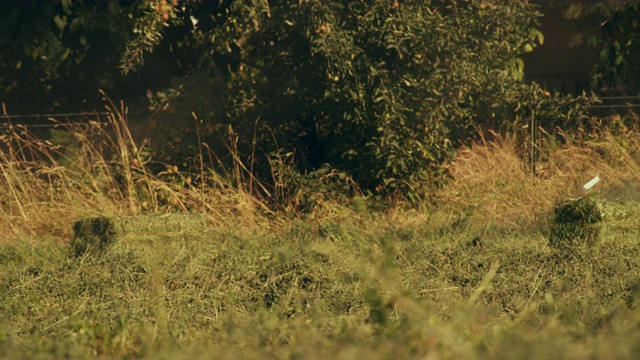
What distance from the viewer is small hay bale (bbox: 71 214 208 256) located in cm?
721

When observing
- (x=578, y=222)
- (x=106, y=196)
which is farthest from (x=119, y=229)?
(x=578, y=222)

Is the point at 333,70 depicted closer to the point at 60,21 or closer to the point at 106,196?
the point at 106,196

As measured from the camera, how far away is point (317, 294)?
5617mm

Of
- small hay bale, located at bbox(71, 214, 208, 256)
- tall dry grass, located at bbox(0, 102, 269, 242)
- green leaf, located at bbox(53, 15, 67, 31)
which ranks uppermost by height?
green leaf, located at bbox(53, 15, 67, 31)

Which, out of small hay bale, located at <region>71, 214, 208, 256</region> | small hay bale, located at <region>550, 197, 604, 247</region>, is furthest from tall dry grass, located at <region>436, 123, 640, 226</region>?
small hay bale, located at <region>71, 214, 208, 256</region>

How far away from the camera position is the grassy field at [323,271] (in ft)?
10.5

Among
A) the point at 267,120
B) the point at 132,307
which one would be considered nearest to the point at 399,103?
the point at 267,120

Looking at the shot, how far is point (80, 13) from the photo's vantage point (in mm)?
10766

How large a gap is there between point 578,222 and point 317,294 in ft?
8.65

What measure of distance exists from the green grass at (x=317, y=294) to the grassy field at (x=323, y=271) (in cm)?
2

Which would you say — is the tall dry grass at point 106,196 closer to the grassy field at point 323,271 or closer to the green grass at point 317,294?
the grassy field at point 323,271

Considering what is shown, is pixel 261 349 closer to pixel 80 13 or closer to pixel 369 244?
pixel 369 244

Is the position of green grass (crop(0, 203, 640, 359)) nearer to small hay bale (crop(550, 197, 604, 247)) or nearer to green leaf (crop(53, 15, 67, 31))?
small hay bale (crop(550, 197, 604, 247))

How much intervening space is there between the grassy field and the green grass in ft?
0.06
